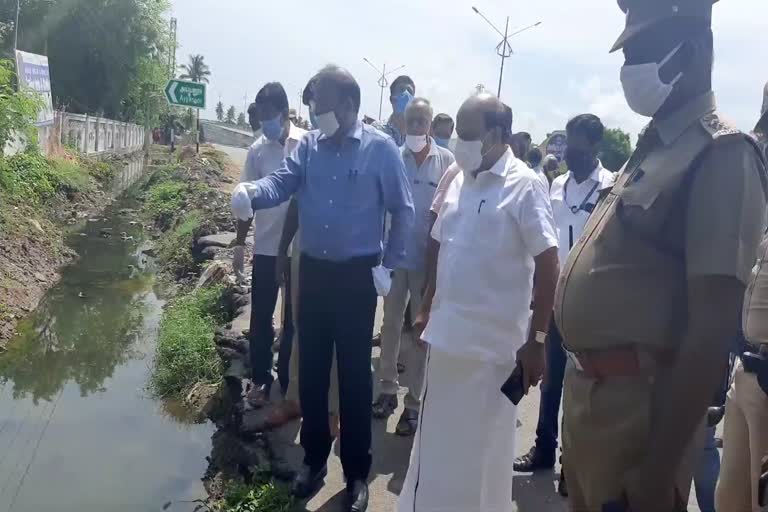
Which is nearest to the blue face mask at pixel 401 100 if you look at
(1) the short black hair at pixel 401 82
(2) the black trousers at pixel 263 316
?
(1) the short black hair at pixel 401 82

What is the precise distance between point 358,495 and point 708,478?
5.18 ft

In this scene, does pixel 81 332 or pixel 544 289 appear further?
pixel 81 332

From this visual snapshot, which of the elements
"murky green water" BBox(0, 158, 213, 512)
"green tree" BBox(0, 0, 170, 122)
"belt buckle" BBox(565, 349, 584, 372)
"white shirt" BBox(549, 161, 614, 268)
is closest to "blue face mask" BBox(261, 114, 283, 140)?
"white shirt" BBox(549, 161, 614, 268)

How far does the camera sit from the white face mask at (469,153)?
Result: 2.89m

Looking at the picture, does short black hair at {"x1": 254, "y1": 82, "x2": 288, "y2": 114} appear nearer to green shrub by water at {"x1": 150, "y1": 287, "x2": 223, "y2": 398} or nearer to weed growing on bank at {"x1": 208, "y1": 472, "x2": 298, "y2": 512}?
green shrub by water at {"x1": 150, "y1": 287, "x2": 223, "y2": 398}

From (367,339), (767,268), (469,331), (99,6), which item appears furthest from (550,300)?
(99,6)

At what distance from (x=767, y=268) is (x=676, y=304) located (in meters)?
0.81

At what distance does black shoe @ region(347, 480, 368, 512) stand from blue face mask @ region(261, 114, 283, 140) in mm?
2260

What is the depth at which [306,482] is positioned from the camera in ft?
11.7

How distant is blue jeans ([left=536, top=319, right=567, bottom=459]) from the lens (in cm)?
373

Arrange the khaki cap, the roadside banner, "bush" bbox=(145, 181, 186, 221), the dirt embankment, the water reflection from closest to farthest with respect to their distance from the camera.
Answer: the khaki cap < the water reflection < the dirt embankment < "bush" bbox=(145, 181, 186, 221) < the roadside banner

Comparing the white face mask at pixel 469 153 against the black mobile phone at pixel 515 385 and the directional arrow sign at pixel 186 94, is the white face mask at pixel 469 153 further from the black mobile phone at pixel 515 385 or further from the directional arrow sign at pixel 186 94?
the directional arrow sign at pixel 186 94

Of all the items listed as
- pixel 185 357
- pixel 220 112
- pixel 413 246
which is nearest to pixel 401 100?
pixel 413 246

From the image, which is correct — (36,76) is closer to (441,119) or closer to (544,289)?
(441,119)
